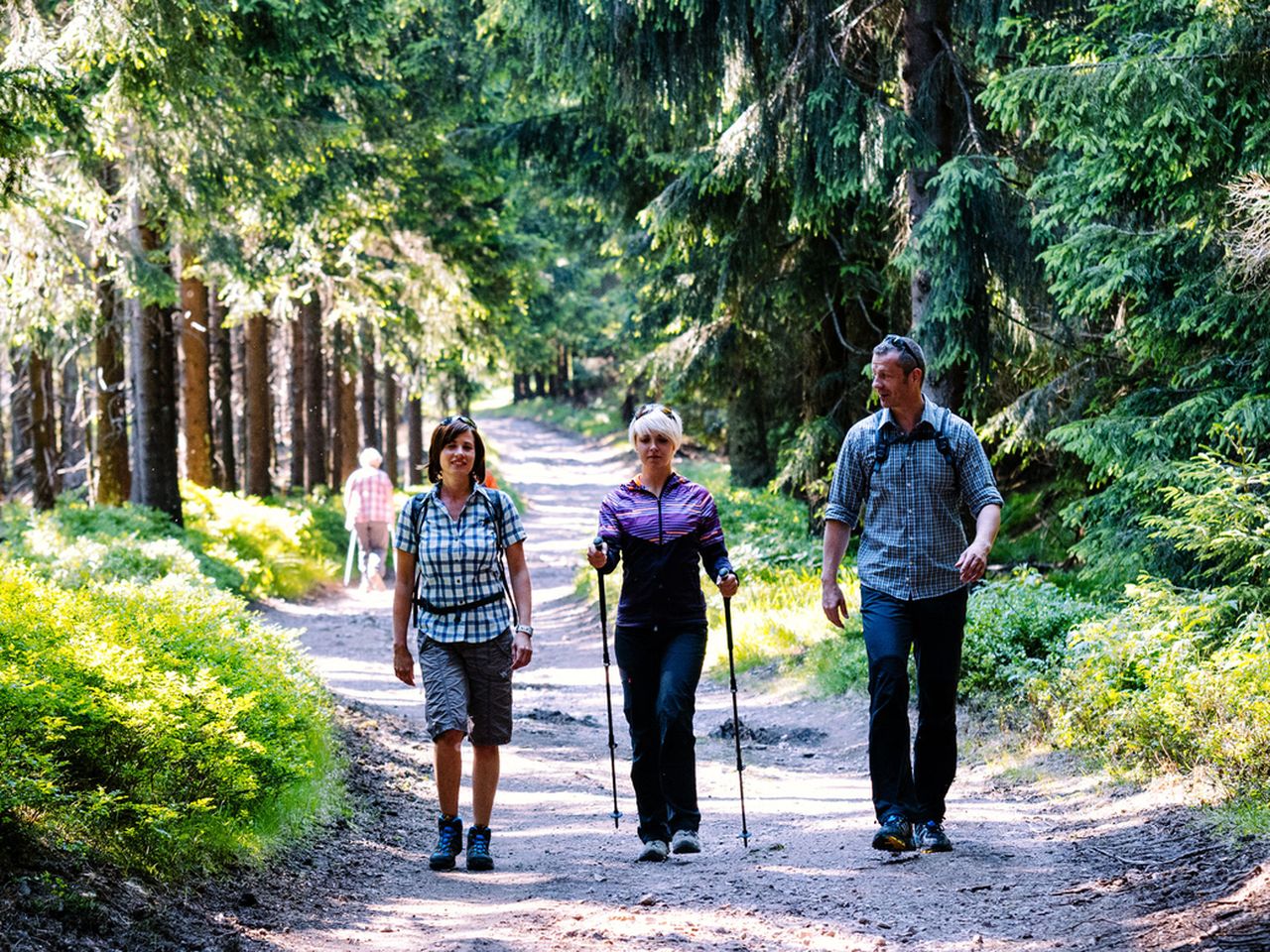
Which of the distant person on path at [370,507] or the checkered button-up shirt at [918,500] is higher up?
the checkered button-up shirt at [918,500]

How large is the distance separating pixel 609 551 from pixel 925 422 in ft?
5.38

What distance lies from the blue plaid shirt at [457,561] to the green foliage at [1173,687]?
142 inches

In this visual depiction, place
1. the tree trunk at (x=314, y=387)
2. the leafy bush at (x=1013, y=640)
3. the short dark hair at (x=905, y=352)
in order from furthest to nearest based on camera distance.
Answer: the tree trunk at (x=314, y=387) → the leafy bush at (x=1013, y=640) → the short dark hair at (x=905, y=352)

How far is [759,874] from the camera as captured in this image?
5863mm

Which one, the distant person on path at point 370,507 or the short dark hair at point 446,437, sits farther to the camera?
the distant person on path at point 370,507

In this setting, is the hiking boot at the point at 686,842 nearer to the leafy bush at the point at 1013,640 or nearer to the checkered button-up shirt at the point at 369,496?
the leafy bush at the point at 1013,640

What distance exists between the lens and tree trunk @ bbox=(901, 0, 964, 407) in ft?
40.8

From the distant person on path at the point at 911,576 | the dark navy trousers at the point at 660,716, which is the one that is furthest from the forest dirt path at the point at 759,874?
the distant person on path at the point at 911,576

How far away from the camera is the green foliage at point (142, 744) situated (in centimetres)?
496

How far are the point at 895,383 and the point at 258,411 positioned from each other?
2097 cm

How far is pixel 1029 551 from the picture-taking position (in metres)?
15.8

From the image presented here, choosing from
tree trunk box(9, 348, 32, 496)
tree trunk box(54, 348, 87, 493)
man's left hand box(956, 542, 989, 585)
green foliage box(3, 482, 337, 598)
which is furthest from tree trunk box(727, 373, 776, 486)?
man's left hand box(956, 542, 989, 585)

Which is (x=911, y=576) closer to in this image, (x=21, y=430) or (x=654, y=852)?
(x=654, y=852)

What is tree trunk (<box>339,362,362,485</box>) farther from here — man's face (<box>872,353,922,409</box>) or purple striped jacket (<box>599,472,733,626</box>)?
man's face (<box>872,353,922,409</box>)
